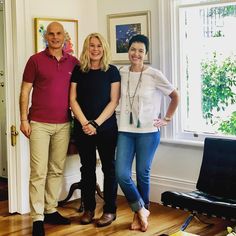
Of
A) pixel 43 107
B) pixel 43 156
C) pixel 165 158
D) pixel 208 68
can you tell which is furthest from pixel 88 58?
pixel 165 158

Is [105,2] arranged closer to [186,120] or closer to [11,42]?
[11,42]

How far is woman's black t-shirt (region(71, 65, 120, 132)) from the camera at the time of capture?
3.59 meters

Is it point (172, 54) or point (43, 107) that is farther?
point (172, 54)

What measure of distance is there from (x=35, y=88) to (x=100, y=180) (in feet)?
5.05

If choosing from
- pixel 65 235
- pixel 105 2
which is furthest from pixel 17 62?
pixel 65 235

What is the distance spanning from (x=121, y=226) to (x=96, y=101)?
40.2 inches

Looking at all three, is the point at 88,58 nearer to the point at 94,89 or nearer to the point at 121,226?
the point at 94,89

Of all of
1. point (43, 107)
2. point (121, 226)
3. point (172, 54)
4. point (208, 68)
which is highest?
point (172, 54)

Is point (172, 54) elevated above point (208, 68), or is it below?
above

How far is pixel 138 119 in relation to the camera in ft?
11.7

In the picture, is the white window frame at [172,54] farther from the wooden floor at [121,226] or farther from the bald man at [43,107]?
the bald man at [43,107]

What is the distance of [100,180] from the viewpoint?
4805mm

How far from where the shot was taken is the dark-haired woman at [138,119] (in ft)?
11.7

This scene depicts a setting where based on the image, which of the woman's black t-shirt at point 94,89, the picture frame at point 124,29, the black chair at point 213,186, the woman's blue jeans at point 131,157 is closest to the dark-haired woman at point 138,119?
the woman's blue jeans at point 131,157
